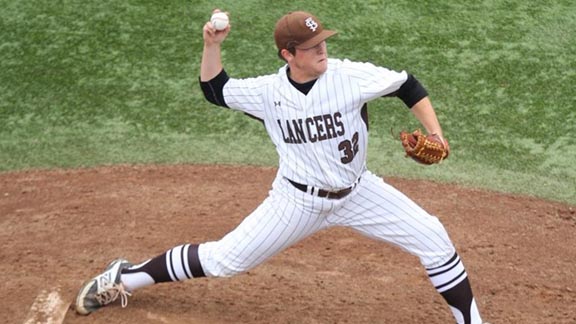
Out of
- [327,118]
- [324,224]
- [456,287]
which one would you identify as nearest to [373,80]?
[327,118]

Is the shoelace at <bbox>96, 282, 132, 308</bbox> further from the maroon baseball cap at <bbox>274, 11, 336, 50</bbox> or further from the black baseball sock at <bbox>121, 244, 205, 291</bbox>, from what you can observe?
the maroon baseball cap at <bbox>274, 11, 336, 50</bbox>

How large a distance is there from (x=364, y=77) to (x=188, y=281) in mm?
1612

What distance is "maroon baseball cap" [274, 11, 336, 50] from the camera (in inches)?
182

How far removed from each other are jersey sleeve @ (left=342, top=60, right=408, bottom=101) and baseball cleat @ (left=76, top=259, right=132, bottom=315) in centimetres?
160

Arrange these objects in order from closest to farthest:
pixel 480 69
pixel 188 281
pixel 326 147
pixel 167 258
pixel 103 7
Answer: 1. pixel 326 147
2. pixel 167 258
3. pixel 188 281
4. pixel 480 69
5. pixel 103 7

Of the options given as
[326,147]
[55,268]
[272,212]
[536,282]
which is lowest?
[536,282]

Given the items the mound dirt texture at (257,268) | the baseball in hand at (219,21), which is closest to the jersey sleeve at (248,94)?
the baseball in hand at (219,21)

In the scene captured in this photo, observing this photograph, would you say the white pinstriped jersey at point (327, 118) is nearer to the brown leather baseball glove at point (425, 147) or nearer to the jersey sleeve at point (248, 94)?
the jersey sleeve at point (248, 94)

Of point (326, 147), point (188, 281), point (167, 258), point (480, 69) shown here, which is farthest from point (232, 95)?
point (480, 69)

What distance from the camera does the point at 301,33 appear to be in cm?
462

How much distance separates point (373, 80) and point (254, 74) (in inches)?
133

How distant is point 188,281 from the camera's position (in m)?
5.55

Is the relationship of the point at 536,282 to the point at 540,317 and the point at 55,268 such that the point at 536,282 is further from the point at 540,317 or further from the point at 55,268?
the point at 55,268

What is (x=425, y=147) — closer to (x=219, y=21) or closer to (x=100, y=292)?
(x=219, y=21)
